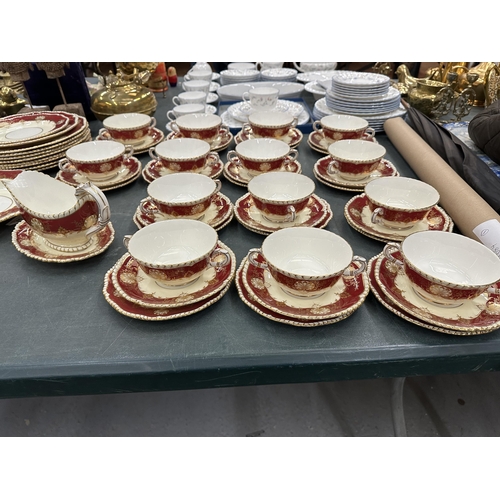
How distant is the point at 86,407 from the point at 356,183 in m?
1.41

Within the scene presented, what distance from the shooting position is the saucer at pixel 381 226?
1.00 m

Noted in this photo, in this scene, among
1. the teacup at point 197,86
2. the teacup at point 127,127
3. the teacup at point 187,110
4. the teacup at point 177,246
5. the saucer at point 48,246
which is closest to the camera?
the teacup at point 177,246

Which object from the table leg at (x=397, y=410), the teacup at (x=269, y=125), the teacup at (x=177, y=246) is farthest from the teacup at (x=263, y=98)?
the table leg at (x=397, y=410)

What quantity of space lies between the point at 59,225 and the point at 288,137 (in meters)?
1.01

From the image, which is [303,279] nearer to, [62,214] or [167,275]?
[167,275]

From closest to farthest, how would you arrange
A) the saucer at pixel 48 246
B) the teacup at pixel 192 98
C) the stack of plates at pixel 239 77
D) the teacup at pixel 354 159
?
1. the saucer at pixel 48 246
2. the teacup at pixel 354 159
3. the teacup at pixel 192 98
4. the stack of plates at pixel 239 77

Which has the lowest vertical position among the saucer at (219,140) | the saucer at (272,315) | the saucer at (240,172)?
the saucer at (272,315)

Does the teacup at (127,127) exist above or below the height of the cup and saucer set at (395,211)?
above

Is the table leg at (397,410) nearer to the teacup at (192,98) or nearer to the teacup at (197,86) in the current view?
the teacup at (192,98)

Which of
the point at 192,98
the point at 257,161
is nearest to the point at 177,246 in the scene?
the point at 257,161

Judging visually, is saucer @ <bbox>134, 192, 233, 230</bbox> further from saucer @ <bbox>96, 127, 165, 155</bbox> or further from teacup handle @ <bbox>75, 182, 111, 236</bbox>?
saucer @ <bbox>96, 127, 165, 155</bbox>

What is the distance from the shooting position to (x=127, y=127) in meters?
1.46

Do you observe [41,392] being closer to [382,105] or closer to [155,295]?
[155,295]

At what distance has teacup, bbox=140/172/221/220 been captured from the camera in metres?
1.01
